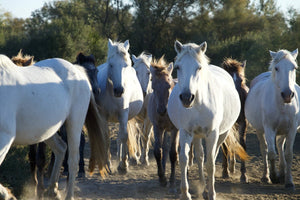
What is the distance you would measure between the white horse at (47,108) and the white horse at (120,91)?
1161mm

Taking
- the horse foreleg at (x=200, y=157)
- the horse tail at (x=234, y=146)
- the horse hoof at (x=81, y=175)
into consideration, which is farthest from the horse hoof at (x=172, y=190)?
the horse hoof at (x=81, y=175)

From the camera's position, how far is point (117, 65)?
6.87 metres

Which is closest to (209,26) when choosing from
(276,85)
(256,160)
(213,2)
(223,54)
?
(213,2)

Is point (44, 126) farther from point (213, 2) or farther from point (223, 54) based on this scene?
point (213, 2)

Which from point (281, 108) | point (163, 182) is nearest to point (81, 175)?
point (163, 182)

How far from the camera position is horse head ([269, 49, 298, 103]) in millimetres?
6184

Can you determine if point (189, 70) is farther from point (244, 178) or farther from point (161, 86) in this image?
point (244, 178)

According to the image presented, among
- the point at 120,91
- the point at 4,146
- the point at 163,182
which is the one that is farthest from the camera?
the point at 163,182

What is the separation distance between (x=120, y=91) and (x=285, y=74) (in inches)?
106

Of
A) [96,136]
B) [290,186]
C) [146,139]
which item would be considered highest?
[96,136]

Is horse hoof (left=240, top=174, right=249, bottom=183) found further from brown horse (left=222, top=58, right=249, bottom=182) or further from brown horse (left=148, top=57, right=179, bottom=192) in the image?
brown horse (left=148, top=57, right=179, bottom=192)

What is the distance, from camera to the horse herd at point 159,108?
4.40 metres

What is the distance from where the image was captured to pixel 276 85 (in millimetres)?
6672

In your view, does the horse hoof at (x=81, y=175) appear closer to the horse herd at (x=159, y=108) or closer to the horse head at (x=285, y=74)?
the horse herd at (x=159, y=108)
